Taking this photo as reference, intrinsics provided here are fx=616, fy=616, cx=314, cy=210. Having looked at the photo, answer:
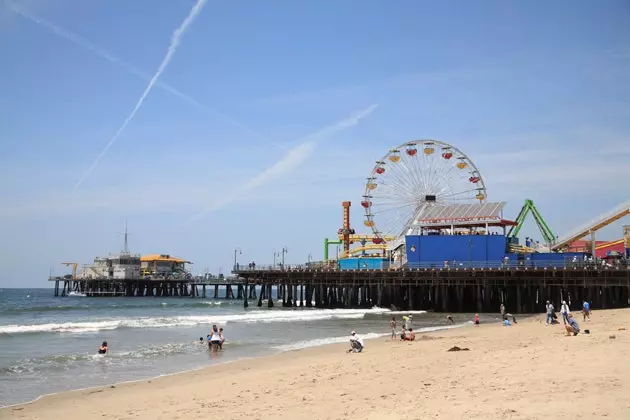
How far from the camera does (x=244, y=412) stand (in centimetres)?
1044

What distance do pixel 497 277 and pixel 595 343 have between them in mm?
29442

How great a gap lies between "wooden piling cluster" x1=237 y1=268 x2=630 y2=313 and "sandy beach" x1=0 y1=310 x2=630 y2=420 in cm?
2601

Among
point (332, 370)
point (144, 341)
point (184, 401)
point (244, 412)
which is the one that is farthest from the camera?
point (144, 341)

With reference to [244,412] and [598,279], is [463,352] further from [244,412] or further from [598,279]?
[598,279]

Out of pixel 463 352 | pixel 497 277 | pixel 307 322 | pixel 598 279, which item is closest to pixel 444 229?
pixel 497 277

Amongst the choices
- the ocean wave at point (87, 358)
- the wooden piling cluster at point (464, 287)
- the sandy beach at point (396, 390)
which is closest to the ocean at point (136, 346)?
the ocean wave at point (87, 358)

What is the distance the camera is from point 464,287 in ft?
160

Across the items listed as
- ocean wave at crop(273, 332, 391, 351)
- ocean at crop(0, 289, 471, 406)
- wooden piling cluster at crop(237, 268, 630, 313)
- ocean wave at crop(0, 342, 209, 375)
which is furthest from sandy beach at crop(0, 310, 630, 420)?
wooden piling cluster at crop(237, 268, 630, 313)

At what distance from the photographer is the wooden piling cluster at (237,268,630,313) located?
135 ft

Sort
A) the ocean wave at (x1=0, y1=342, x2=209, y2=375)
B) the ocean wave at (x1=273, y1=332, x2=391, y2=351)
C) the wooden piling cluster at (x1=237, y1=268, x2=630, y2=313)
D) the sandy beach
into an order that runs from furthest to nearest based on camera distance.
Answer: the wooden piling cluster at (x1=237, y1=268, x2=630, y2=313), the ocean wave at (x1=273, y1=332, x2=391, y2=351), the ocean wave at (x1=0, y1=342, x2=209, y2=375), the sandy beach

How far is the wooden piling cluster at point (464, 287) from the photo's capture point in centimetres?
4109

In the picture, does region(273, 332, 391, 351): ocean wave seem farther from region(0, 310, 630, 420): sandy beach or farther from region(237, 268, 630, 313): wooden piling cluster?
region(237, 268, 630, 313): wooden piling cluster

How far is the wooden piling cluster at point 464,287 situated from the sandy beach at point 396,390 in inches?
1024

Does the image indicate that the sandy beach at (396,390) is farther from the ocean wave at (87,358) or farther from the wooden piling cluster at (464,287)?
the wooden piling cluster at (464,287)
